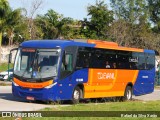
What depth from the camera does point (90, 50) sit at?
72.4 feet

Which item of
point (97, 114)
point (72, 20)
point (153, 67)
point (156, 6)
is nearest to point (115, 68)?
point (153, 67)

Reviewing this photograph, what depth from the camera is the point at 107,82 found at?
923 inches

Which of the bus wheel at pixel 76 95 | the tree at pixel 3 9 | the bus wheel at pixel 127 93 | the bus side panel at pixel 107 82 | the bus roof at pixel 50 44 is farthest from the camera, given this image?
the tree at pixel 3 9

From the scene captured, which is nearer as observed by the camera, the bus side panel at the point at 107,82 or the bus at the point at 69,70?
the bus at the point at 69,70

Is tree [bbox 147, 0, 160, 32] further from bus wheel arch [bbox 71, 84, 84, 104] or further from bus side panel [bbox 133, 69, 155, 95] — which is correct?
bus wheel arch [bbox 71, 84, 84, 104]

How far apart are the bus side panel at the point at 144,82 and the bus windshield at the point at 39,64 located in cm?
771

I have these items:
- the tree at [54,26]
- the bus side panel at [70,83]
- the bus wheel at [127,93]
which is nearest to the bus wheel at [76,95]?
the bus side panel at [70,83]

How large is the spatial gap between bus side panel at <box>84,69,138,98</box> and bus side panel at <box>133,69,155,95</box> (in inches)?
25.7

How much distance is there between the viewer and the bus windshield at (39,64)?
1984 centimetres

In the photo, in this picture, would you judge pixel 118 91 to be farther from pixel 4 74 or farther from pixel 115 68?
pixel 4 74

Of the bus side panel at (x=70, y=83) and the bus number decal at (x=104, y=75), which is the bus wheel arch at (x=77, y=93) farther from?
the bus number decal at (x=104, y=75)

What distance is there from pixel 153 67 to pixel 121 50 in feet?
15.0

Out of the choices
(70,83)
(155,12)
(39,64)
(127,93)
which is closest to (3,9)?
(127,93)

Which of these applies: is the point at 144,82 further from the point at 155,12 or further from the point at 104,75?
the point at 155,12
